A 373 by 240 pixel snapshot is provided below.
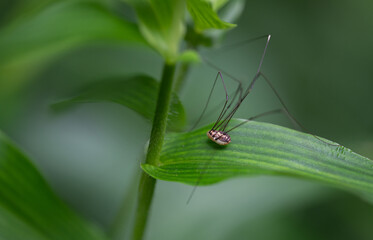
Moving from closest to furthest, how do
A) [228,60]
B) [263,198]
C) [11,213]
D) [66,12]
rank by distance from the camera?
[11,213] < [66,12] < [263,198] < [228,60]

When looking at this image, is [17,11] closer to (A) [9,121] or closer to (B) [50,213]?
(A) [9,121]

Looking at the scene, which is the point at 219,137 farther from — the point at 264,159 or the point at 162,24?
the point at 162,24

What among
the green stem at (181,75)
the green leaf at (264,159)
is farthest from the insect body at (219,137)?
the green stem at (181,75)

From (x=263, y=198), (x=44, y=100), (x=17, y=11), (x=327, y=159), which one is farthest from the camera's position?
(x=44, y=100)

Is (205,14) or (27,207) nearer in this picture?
(205,14)

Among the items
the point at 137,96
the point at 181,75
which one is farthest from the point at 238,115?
the point at 137,96

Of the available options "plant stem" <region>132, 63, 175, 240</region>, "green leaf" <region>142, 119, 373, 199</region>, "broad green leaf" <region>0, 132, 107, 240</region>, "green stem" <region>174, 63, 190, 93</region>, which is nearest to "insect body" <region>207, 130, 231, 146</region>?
"green leaf" <region>142, 119, 373, 199</region>

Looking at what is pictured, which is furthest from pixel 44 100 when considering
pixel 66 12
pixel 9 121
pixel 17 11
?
pixel 66 12
